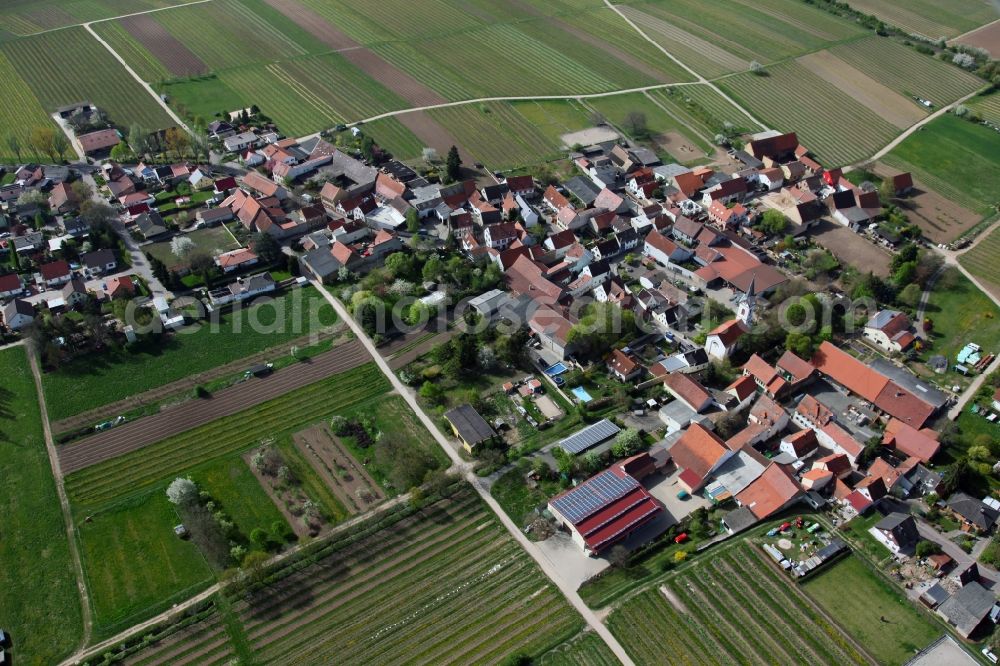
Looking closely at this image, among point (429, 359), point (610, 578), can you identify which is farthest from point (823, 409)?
point (429, 359)

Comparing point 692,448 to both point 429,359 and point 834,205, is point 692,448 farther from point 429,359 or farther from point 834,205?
point 834,205

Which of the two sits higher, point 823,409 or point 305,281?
point 823,409

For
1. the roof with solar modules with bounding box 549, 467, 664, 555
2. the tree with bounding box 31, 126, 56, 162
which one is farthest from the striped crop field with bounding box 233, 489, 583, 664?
the tree with bounding box 31, 126, 56, 162

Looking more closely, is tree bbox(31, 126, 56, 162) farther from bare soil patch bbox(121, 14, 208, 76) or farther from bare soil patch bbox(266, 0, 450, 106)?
bare soil patch bbox(266, 0, 450, 106)

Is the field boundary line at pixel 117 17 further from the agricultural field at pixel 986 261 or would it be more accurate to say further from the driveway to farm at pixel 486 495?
the agricultural field at pixel 986 261

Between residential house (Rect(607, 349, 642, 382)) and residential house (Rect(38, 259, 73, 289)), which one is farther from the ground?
residential house (Rect(607, 349, 642, 382))

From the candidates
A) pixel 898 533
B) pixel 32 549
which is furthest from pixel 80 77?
pixel 898 533

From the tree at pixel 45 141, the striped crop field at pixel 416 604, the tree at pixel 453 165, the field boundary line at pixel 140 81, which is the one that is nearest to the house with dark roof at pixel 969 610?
the striped crop field at pixel 416 604
